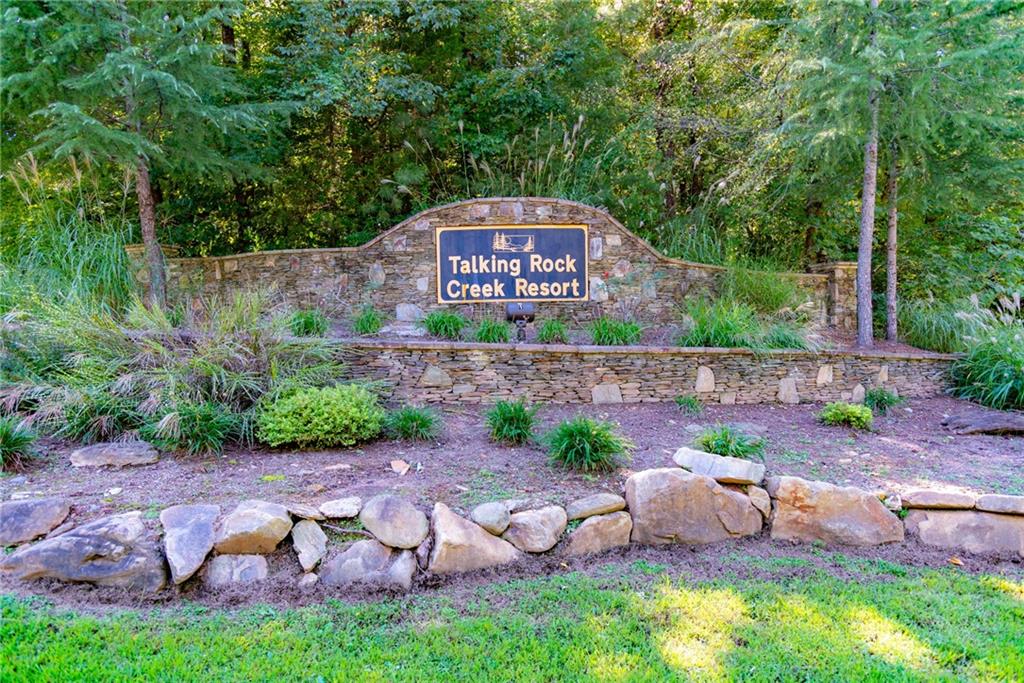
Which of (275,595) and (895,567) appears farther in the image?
(895,567)

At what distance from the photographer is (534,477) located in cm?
343

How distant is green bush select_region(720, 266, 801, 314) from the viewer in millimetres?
6379

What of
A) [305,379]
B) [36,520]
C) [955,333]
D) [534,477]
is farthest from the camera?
[955,333]

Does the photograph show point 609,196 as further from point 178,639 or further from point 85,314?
point 178,639

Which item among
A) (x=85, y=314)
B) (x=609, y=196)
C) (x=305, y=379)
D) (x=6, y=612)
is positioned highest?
(x=609, y=196)

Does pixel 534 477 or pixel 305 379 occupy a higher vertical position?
pixel 305 379

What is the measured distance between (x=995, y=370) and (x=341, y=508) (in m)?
6.22

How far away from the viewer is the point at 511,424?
4.00 meters

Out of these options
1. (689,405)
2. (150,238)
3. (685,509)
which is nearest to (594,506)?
(685,509)

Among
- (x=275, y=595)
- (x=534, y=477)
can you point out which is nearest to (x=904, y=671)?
(x=534, y=477)

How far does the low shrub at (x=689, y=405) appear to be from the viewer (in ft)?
16.8

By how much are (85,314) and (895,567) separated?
5381 millimetres

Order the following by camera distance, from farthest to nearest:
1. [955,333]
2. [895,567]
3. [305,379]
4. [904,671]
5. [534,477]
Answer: [955,333]
[305,379]
[534,477]
[895,567]
[904,671]

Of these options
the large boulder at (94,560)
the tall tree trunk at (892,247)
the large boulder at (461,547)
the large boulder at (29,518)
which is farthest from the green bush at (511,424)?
the tall tree trunk at (892,247)
